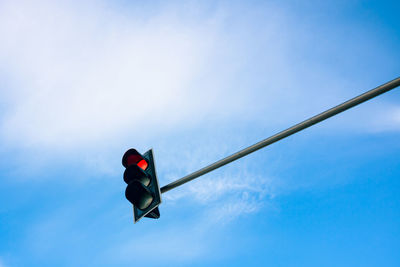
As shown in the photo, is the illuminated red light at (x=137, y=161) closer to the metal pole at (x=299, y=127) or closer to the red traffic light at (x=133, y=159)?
the red traffic light at (x=133, y=159)

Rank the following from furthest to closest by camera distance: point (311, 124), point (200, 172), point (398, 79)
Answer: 1. point (200, 172)
2. point (311, 124)
3. point (398, 79)

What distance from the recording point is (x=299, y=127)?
9.50 feet

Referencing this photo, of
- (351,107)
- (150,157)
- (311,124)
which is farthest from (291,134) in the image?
(150,157)

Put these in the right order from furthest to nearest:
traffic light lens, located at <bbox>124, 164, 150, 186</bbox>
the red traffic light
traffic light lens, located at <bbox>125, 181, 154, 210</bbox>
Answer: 1. the red traffic light
2. traffic light lens, located at <bbox>124, 164, 150, 186</bbox>
3. traffic light lens, located at <bbox>125, 181, 154, 210</bbox>

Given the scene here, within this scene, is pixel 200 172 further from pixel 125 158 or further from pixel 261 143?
pixel 125 158

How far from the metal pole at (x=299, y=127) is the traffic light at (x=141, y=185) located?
27 cm

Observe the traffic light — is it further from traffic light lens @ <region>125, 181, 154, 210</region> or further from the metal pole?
the metal pole

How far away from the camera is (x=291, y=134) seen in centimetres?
292

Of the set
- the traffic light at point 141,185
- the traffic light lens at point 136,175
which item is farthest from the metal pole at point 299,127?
the traffic light lens at point 136,175

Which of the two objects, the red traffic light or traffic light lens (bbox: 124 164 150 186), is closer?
traffic light lens (bbox: 124 164 150 186)

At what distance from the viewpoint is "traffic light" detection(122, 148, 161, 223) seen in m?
3.46

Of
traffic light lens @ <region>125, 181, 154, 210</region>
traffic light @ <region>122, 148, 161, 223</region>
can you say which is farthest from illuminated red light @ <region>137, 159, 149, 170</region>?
traffic light lens @ <region>125, 181, 154, 210</region>

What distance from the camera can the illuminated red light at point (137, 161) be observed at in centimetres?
384

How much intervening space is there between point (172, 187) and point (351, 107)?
2314 millimetres
